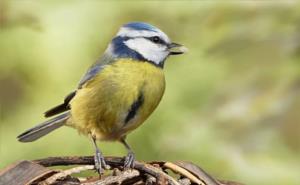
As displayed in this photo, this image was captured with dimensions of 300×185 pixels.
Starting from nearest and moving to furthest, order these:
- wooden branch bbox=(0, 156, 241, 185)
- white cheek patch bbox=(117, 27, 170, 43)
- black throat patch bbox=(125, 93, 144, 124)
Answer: wooden branch bbox=(0, 156, 241, 185)
black throat patch bbox=(125, 93, 144, 124)
white cheek patch bbox=(117, 27, 170, 43)

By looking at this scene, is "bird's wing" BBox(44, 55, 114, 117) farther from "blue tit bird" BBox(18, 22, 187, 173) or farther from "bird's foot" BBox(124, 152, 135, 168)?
"bird's foot" BBox(124, 152, 135, 168)

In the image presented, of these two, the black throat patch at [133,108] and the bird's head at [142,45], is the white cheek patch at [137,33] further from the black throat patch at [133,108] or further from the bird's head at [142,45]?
the black throat patch at [133,108]

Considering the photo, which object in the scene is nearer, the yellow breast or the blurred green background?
the yellow breast

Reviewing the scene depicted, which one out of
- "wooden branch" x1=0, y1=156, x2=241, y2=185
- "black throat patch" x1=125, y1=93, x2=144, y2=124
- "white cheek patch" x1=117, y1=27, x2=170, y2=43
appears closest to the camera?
"wooden branch" x1=0, y1=156, x2=241, y2=185

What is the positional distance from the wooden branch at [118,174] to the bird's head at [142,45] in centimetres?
42

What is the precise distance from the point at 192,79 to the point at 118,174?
1.34 meters

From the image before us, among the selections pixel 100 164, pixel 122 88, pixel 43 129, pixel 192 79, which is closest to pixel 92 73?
pixel 122 88

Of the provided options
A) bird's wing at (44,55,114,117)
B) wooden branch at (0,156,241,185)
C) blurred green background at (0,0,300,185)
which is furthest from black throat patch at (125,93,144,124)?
blurred green background at (0,0,300,185)

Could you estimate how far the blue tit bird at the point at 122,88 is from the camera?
6.45 feet

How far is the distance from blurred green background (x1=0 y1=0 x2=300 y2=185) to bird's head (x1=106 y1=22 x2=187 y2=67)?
64cm

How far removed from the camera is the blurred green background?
2.76 meters

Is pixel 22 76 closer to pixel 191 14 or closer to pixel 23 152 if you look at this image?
pixel 23 152

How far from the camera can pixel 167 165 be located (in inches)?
Result: 64.9

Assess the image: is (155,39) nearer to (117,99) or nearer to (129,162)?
(117,99)
